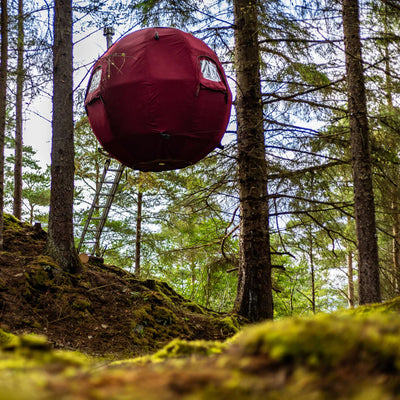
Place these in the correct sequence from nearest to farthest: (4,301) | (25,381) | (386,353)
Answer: (25,381), (386,353), (4,301)

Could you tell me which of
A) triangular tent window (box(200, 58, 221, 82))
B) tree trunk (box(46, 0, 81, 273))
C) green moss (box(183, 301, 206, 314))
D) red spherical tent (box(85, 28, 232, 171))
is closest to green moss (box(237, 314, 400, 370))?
red spherical tent (box(85, 28, 232, 171))

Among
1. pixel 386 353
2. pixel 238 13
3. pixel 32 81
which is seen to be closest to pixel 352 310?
pixel 386 353

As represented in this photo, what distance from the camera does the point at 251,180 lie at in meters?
6.41

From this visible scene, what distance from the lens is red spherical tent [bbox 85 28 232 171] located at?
415 centimetres

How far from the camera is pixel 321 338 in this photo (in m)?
0.96

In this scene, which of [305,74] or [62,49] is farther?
[305,74]

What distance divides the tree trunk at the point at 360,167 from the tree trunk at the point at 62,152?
14.4 ft

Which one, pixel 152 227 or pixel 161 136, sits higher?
pixel 152 227

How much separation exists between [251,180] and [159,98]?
8.96 ft

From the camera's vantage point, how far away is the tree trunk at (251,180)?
20.5ft

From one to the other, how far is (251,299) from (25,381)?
569 cm

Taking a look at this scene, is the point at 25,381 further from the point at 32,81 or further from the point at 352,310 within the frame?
the point at 32,81

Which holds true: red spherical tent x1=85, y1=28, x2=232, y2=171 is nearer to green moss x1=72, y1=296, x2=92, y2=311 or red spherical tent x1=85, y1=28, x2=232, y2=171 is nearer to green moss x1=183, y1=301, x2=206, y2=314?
green moss x1=72, y1=296, x2=92, y2=311

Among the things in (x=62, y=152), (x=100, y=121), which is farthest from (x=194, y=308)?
(x=100, y=121)
